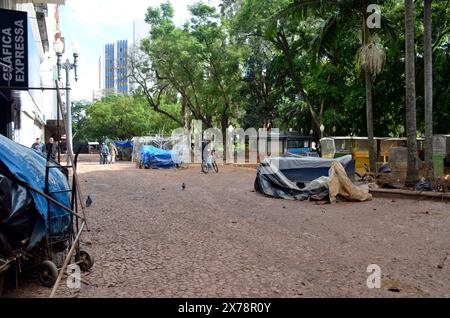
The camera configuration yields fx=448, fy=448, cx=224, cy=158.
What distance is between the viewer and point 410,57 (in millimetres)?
13891

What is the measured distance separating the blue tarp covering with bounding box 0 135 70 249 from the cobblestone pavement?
66 centimetres

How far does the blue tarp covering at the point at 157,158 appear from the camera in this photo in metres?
27.8

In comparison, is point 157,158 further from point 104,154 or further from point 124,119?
point 124,119

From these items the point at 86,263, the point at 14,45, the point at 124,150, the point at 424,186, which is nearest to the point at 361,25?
the point at 424,186

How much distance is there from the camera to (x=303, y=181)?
13711mm

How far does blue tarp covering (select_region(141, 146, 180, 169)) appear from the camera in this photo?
27766mm

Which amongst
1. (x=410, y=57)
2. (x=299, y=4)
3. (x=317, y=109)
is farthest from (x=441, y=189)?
(x=317, y=109)

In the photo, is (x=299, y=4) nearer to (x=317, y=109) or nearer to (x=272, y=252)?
(x=272, y=252)

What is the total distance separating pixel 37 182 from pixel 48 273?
41.7 inches

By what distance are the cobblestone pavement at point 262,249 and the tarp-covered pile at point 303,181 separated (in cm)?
58

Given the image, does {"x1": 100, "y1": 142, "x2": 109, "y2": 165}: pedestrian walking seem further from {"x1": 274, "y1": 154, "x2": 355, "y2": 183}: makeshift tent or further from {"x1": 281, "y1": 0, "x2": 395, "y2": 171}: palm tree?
{"x1": 274, "y1": 154, "x2": 355, "y2": 183}: makeshift tent

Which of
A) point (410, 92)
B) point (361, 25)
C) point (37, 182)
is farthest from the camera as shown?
point (361, 25)
